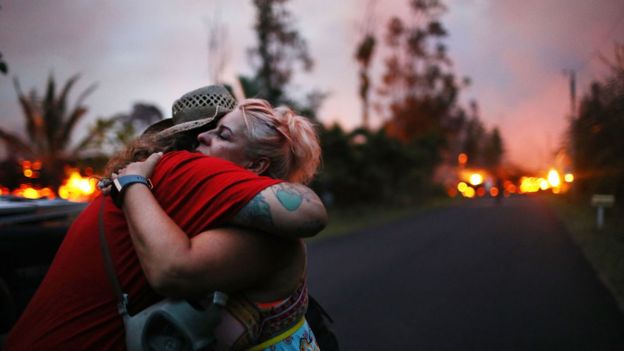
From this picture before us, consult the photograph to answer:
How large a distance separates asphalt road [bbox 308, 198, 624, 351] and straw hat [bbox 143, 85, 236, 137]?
3150mm

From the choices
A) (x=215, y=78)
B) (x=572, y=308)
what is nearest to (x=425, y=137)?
(x=215, y=78)

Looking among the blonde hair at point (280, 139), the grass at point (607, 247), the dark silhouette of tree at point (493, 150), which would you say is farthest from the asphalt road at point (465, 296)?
the dark silhouette of tree at point (493, 150)

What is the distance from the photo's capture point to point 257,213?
1.22 m

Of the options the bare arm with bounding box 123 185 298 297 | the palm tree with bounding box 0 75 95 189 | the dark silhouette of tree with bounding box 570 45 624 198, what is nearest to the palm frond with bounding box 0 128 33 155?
the palm tree with bounding box 0 75 95 189

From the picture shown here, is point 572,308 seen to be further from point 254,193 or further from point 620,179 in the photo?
point 254,193

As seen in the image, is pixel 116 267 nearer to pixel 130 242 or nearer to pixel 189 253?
pixel 130 242

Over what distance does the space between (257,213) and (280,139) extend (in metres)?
0.48

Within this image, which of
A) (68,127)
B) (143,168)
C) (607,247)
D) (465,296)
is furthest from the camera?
(68,127)

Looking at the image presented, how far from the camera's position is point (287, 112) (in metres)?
1.71

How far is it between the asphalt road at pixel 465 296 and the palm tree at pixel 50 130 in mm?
8490

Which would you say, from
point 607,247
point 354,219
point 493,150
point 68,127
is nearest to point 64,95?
point 68,127

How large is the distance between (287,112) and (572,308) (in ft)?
16.7

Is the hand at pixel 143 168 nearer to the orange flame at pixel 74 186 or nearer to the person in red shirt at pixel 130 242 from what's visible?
the person in red shirt at pixel 130 242

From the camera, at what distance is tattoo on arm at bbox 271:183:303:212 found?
1250 millimetres
